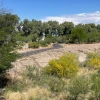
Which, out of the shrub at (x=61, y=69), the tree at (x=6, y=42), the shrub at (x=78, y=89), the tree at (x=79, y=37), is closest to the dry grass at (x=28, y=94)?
the shrub at (x=78, y=89)

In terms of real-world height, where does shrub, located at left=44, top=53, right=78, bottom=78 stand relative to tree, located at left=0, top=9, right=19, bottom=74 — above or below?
below

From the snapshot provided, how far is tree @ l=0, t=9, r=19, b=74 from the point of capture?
19281mm

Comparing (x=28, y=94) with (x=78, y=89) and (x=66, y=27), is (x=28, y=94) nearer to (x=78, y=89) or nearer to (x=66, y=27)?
(x=78, y=89)

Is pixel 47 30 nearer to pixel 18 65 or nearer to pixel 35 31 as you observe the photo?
pixel 35 31

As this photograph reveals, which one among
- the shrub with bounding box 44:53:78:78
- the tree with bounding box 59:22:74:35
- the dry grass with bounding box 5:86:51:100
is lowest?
the dry grass with bounding box 5:86:51:100

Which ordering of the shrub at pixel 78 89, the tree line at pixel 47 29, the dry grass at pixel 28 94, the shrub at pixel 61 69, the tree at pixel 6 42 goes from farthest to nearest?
the tree line at pixel 47 29
the shrub at pixel 61 69
the tree at pixel 6 42
the dry grass at pixel 28 94
the shrub at pixel 78 89

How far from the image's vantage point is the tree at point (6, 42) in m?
19.3

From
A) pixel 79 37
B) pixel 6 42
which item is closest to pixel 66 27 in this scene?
pixel 79 37

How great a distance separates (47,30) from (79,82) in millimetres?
86041

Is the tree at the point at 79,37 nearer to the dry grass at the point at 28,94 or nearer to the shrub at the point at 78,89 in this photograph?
the dry grass at the point at 28,94

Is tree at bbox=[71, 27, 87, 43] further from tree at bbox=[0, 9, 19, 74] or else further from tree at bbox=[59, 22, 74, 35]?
tree at bbox=[0, 9, 19, 74]

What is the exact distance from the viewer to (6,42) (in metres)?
20.7

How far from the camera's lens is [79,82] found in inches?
621

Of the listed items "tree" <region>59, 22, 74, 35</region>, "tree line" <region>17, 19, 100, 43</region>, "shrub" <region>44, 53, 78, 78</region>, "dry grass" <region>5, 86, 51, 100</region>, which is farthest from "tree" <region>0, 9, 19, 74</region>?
"tree" <region>59, 22, 74, 35</region>
